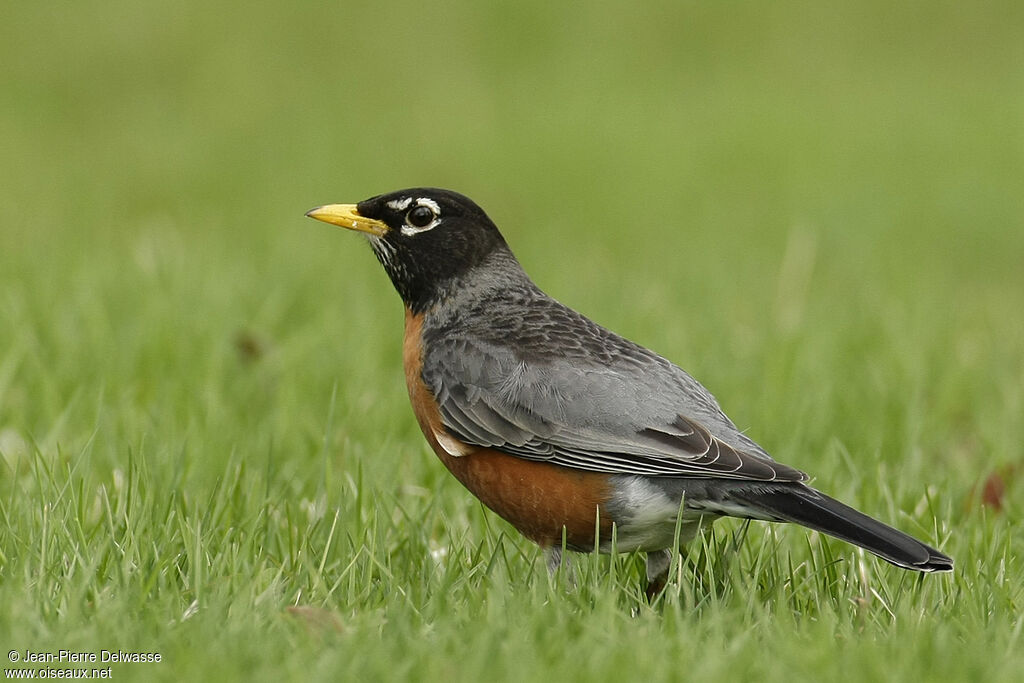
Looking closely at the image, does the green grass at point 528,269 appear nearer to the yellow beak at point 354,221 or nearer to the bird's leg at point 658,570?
the bird's leg at point 658,570

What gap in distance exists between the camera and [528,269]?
938 cm

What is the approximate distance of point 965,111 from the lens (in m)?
15.0

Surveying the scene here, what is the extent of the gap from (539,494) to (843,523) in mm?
915

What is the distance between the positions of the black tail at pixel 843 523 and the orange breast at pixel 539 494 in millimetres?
429

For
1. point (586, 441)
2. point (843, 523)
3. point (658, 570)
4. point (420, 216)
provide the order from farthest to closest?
point (420, 216)
point (658, 570)
point (586, 441)
point (843, 523)

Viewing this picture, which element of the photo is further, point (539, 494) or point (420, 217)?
point (420, 217)

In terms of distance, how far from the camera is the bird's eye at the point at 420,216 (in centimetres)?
500

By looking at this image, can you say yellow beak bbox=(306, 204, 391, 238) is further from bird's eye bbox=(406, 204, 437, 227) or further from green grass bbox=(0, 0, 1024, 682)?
green grass bbox=(0, 0, 1024, 682)

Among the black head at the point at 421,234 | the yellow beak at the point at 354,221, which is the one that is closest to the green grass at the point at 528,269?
the black head at the point at 421,234

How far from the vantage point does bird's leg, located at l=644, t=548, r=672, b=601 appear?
14.1 ft

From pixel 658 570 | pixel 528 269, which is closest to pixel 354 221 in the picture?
pixel 658 570

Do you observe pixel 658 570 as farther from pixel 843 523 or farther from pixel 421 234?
pixel 421 234

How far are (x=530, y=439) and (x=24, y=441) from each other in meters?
2.09

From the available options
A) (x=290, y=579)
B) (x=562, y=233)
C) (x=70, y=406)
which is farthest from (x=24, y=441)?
(x=562, y=233)
